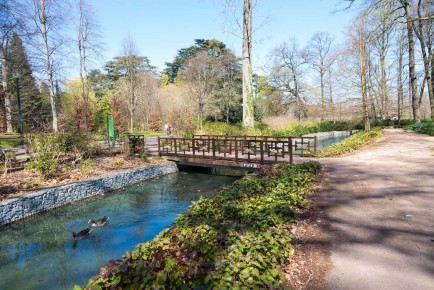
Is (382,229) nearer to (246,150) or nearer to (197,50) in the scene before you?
(246,150)

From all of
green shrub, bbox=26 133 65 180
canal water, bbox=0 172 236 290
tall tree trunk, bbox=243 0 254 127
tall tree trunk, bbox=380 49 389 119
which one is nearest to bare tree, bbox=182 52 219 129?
tall tree trunk, bbox=243 0 254 127

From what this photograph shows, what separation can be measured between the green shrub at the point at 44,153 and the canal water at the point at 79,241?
1.80 meters

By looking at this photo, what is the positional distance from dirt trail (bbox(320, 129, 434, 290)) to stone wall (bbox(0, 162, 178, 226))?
25.2ft

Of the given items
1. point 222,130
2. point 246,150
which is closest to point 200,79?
point 222,130

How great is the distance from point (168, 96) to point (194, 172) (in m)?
26.2

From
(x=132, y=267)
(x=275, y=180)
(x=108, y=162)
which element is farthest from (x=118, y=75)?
(x=132, y=267)

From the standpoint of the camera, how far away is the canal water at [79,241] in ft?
15.8

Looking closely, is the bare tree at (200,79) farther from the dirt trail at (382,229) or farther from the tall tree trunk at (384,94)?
the dirt trail at (382,229)

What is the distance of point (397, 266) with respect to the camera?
Answer: 2.95 meters

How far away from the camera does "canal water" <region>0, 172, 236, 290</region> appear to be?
15.8 feet

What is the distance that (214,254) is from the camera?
9.57ft

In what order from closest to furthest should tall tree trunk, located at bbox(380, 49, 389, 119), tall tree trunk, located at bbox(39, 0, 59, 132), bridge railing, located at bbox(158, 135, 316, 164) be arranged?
bridge railing, located at bbox(158, 135, 316, 164) → tall tree trunk, located at bbox(39, 0, 59, 132) → tall tree trunk, located at bbox(380, 49, 389, 119)

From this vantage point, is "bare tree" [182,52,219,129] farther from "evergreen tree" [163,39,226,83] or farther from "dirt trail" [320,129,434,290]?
"dirt trail" [320,129,434,290]

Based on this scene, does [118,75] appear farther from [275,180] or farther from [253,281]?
[253,281]
